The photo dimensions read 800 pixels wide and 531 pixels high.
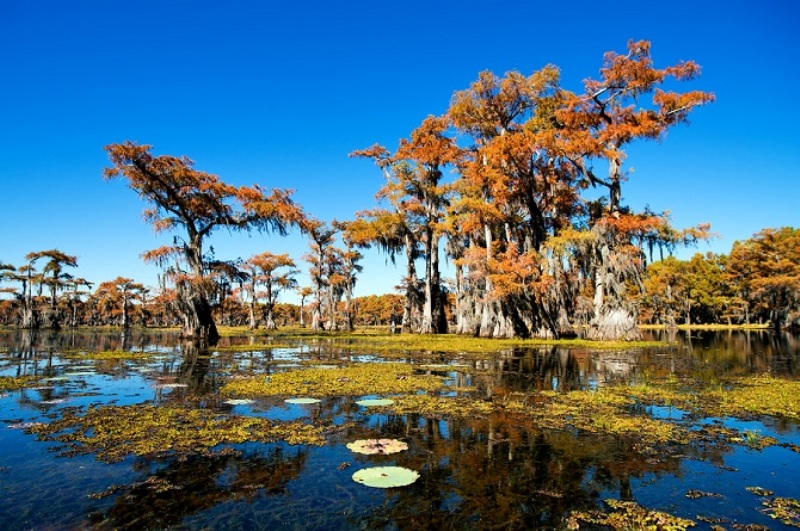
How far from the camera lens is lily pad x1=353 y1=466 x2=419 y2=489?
400cm

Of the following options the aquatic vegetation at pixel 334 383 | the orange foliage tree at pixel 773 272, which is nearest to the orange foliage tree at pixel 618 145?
the aquatic vegetation at pixel 334 383

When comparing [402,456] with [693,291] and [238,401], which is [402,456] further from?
[693,291]

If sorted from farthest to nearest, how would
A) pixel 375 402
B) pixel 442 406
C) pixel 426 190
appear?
1. pixel 426 190
2. pixel 375 402
3. pixel 442 406

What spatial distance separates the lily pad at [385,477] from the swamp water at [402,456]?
67mm

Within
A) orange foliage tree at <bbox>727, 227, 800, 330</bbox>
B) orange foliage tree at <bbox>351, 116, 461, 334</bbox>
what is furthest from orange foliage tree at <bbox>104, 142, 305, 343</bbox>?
orange foliage tree at <bbox>727, 227, 800, 330</bbox>

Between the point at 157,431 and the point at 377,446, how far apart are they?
2.89 metres

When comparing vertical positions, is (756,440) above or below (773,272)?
below

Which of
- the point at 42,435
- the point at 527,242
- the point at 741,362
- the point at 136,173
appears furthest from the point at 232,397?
the point at 527,242

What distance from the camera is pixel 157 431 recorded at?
5.68 m

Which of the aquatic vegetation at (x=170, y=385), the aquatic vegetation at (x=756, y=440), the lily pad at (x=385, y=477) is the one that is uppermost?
the lily pad at (x=385, y=477)

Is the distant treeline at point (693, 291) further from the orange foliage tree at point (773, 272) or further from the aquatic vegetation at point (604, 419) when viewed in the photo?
the aquatic vegetation at point (604, 419)

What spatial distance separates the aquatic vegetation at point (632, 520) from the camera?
10.7 ft

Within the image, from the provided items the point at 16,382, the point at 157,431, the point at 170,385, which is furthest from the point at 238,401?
the point at 16,382

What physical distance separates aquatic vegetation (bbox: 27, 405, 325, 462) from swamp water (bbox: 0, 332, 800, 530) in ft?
0.11
